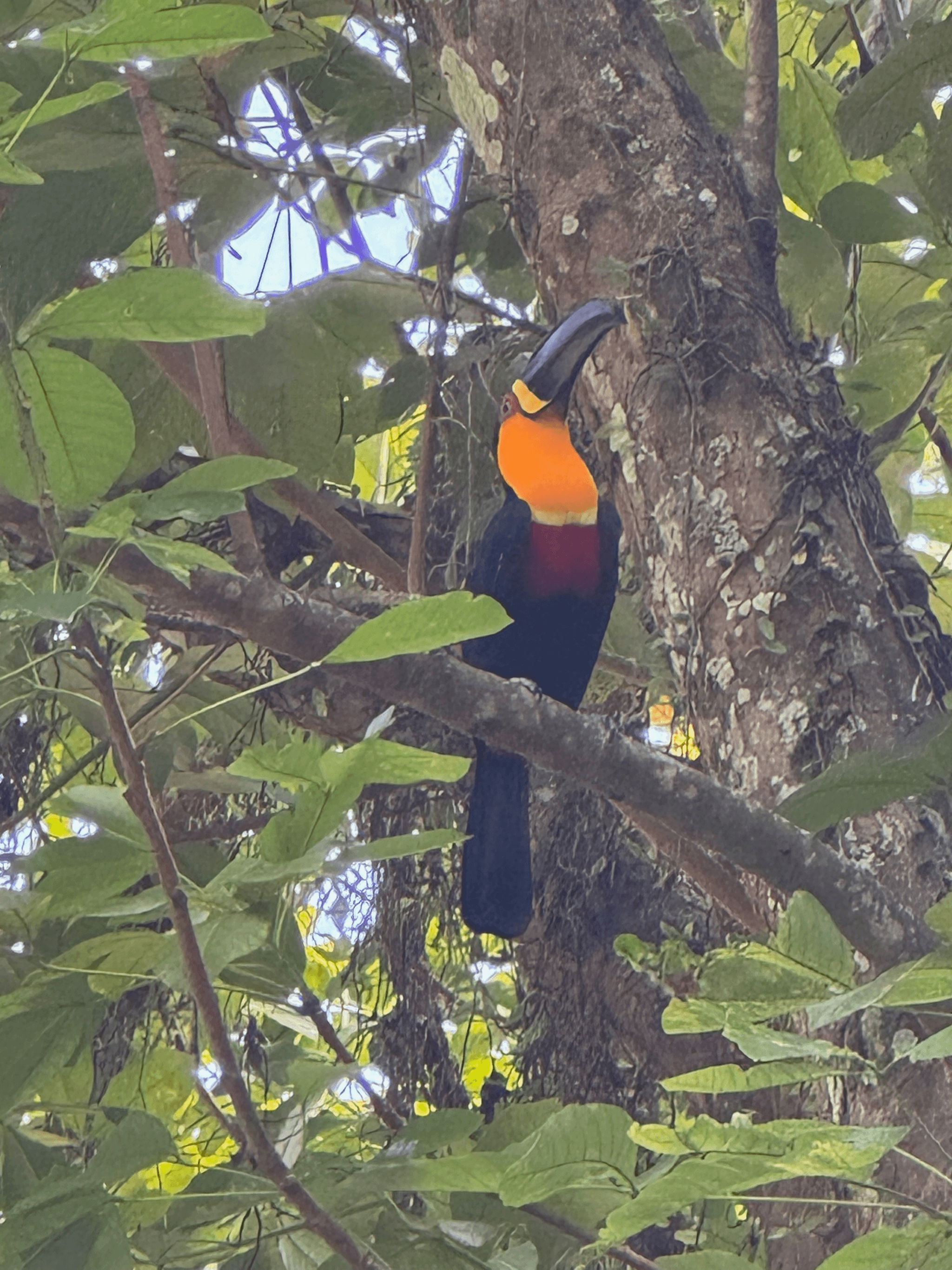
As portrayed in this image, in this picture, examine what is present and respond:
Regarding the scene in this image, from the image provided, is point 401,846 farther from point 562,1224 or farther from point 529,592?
point 529,592

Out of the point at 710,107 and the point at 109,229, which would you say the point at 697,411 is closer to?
the point at 710,107

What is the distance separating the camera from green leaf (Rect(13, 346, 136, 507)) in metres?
0.81

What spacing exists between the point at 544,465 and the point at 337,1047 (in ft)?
4.00

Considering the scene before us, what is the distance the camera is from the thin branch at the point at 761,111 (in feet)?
5.69

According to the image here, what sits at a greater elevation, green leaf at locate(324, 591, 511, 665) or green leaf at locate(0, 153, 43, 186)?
green leaf at locate(0, 153, 43, 186)

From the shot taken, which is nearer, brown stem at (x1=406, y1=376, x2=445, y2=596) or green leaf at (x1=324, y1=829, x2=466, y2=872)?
green leaf at (x1=324, y1=829, x2=466, y2=872)

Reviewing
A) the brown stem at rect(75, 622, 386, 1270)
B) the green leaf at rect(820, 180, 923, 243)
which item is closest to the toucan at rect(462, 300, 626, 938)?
the green leaf at rect(820, 180, 923, 243)

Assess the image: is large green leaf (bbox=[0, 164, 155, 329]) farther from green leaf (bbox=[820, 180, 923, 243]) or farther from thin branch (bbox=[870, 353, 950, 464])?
thin branch (bbox=[870, 353, 950, 464])

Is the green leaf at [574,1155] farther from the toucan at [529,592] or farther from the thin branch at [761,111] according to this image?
the thin branch at [761,111]

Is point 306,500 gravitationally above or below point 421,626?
above

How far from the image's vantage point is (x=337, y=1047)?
1438mm

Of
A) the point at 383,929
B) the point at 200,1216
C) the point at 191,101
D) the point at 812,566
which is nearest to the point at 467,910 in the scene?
the point at 383,929

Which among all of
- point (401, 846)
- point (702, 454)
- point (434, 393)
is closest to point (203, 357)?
point (434, 393)

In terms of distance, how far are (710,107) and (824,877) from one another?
1.21 meters
